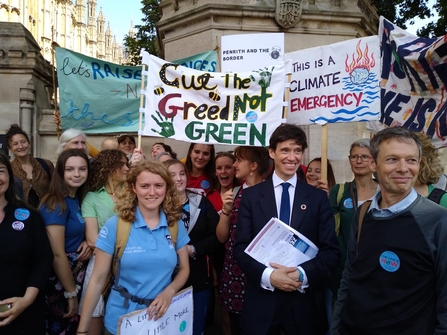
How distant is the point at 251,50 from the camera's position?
4.79 meters

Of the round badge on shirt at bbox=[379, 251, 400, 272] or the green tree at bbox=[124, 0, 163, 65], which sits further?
the green tree at bbox=[124, 0, 163, 65]

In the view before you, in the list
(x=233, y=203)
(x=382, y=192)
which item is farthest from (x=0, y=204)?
(x=382, y=192)

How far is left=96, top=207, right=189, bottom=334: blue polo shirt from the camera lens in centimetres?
249

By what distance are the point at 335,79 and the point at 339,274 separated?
183cm

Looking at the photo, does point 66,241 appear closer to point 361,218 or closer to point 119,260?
point 119,260

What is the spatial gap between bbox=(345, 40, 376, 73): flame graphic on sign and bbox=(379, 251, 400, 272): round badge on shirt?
88.1 inches

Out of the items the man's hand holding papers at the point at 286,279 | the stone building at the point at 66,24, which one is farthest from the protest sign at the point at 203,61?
the stone building at the point at 66,24

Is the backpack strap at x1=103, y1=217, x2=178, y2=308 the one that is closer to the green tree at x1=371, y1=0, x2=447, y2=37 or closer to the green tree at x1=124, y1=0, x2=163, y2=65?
the green tree at x1=371, y1=0, x2=447, y2=37

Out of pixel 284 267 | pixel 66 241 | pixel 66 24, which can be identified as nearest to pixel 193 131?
pixel 66 241

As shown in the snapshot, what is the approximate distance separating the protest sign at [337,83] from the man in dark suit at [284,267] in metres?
1.26

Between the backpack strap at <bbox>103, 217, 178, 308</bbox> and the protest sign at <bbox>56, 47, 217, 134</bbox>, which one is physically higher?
the protest sign at <bbox>56, 47, 217, 134</bbox>

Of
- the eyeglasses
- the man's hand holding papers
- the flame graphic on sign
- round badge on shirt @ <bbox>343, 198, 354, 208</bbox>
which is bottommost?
the man's hand holding papers

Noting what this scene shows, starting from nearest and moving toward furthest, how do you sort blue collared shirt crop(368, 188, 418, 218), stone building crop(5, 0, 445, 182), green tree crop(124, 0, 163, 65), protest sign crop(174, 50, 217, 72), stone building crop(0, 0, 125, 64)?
blue collared shirt crop(368, 188, 418, 218), protest sign crop(174, 50, 217, 72), stone building crop(5, 0, 445, 182), green tree crop(124, 0, 163, 65), stone building crop(0, 0, 125, 64)

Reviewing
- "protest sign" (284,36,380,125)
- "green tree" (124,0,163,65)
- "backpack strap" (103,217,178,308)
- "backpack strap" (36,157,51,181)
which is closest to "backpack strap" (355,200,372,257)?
"backpack strap" (103,217,178,308)
